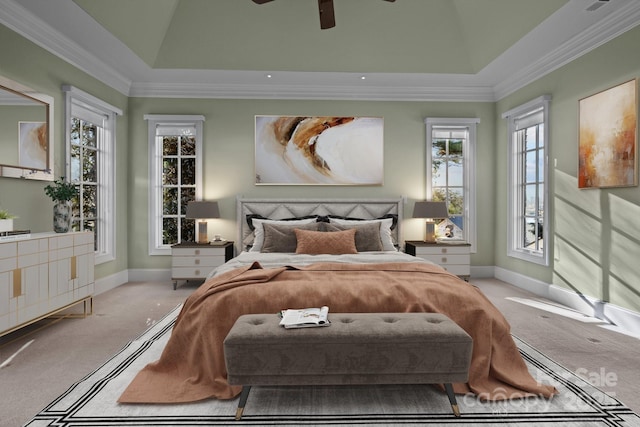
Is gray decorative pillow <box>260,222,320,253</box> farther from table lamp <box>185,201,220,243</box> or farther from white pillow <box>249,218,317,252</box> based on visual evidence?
table lamp <box>185,201,220,243</box>

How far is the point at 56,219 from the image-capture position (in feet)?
12.4

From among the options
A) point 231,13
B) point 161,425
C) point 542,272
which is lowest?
point 161,425

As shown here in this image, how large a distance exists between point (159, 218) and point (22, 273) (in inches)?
106

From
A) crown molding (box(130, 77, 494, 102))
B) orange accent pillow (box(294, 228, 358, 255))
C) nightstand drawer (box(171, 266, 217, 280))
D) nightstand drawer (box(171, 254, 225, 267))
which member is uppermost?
crown molding (box(130, 77, 494, 102))

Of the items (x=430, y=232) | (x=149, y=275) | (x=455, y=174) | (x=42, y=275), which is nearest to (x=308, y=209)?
(x=430, y=232)

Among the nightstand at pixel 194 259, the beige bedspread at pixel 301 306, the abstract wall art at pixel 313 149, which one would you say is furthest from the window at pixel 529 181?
the nightstand at pixel 194 259

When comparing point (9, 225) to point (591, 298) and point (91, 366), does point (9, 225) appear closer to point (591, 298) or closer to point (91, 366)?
point (91, 366)

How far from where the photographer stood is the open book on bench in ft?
7.07

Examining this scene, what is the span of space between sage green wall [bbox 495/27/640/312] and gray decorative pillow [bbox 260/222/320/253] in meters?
3.11

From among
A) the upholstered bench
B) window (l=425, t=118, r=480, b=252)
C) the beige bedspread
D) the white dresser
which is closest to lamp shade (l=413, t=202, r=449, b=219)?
window (l=425, t=118, r=480, b=252)

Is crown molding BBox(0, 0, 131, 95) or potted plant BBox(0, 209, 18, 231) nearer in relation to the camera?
potted plant BBox(0, 209, 18, 231)

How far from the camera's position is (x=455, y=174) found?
5977 millimetres

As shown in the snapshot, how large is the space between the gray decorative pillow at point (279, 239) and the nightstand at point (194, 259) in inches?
32.3

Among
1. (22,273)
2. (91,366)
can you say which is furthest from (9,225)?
(91,366)
